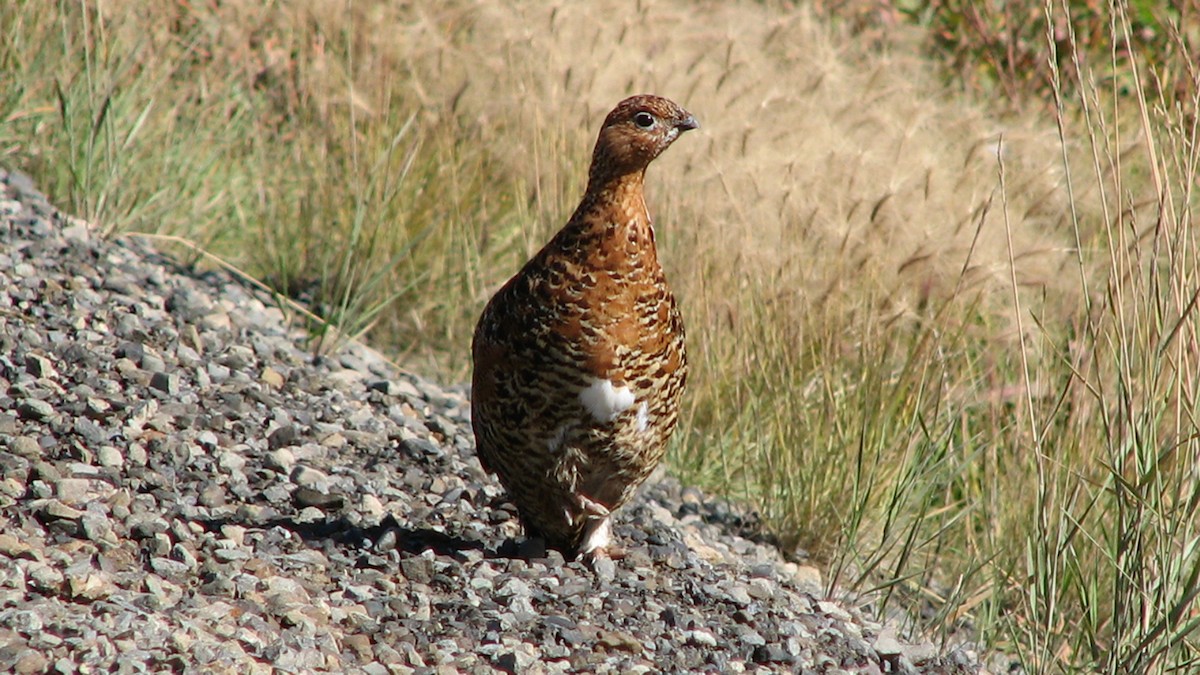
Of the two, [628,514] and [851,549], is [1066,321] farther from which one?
[628,514]

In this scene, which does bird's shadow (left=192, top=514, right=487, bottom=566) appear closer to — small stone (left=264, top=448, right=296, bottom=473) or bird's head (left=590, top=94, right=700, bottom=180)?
small stone (left=264, top=448, right=296, bottom=473)

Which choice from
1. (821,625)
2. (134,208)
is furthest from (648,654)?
(134,208)

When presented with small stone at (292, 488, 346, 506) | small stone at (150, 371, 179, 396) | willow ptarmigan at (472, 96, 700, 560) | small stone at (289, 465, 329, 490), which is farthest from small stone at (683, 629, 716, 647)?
small stone at (150, 371, 179, 396)

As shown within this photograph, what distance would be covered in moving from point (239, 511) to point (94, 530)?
0.42 metres

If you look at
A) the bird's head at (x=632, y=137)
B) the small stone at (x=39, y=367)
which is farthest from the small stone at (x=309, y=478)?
the bird's head at (x=632, y=137)

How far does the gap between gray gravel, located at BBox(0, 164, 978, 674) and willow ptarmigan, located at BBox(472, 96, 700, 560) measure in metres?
0.30

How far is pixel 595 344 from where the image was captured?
3.23 metres

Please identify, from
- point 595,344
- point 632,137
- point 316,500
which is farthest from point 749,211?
point 316,500

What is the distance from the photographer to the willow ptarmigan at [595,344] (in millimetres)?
3250

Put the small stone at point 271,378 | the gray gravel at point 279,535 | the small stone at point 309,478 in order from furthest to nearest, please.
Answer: the small stone at point 271,378 < the small stone at point 309,478 < the gray gravel at point 279,535

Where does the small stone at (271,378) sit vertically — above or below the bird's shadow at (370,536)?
below

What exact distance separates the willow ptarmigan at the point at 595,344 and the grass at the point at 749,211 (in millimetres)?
658

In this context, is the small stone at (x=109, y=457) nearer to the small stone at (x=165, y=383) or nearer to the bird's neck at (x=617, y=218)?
the small stone at (x=165, y=383)

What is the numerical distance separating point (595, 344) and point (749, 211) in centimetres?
166
